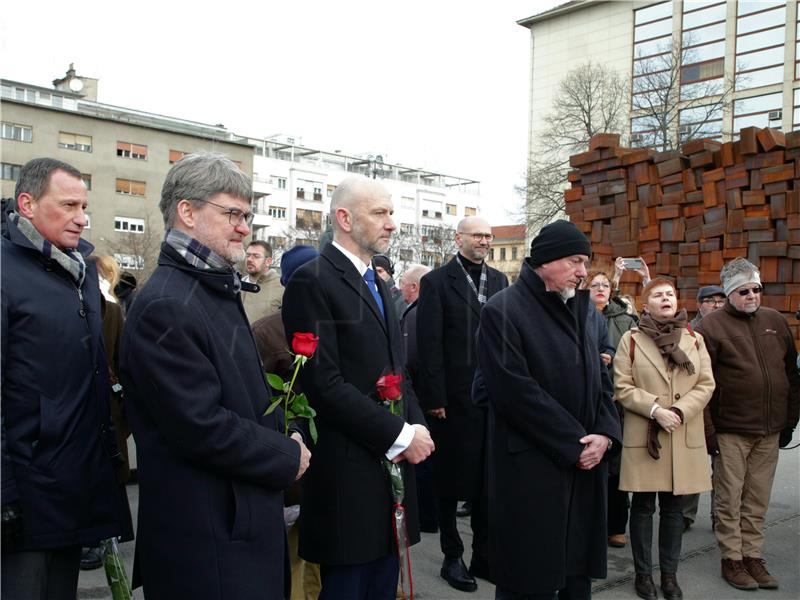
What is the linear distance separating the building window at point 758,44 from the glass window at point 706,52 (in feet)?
2.13

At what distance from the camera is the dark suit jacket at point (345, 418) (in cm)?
300

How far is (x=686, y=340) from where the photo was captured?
480 cm

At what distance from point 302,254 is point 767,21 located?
31.8 metres

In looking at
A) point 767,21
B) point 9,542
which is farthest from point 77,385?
point 767,21

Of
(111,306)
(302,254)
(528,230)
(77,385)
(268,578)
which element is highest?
(528,230)

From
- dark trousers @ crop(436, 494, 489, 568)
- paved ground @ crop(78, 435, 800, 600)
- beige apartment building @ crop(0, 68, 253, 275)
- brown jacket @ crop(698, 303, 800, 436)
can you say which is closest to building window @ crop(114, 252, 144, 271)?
beige apartment building @ crop(0, 68, 253, 275)

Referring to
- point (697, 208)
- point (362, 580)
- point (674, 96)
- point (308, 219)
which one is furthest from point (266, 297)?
point (308, 219)

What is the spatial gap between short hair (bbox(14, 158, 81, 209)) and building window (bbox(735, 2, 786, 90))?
102ft

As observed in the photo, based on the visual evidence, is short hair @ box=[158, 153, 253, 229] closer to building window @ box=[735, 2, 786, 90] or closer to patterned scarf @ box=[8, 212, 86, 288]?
patterned scarf @ box=[8, 212, 86, 288]

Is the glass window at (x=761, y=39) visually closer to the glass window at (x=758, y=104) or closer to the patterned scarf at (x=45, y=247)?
the glass window at (x=758, y=104)

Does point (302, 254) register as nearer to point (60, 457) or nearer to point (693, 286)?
point (60, 457)

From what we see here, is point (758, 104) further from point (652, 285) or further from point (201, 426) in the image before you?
point (201, 426)

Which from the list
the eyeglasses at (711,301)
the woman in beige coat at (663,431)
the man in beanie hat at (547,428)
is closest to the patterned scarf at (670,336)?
the woman in beige coat at (663,431)

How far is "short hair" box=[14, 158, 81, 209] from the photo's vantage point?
2787mm
